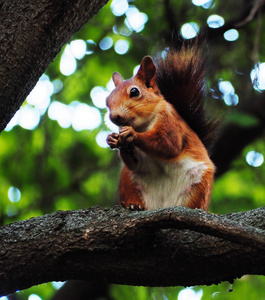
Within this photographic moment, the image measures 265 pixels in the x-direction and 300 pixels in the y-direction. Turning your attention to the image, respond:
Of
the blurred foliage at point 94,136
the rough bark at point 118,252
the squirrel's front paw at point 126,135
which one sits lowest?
the rough bark at point 118,252

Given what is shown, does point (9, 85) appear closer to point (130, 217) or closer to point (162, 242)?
point (130, 217)

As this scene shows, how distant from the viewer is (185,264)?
2.64 metres

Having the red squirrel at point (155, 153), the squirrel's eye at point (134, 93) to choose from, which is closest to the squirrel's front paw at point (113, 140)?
the red squirrel at point (155, 153)

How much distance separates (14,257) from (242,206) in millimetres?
4000

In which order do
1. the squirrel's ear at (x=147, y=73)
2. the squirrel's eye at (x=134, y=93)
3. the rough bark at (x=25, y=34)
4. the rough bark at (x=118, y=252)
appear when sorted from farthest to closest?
the squirrel's ear at (x=147, y=73), the squirrel's eye at (x=134, y=93), the rough bark at (x=25, y=34), the rough bark at (x=118, y=252)

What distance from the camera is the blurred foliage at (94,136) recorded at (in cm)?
630

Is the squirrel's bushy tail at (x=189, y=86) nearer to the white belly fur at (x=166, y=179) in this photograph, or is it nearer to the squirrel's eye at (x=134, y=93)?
the squirrel's eye at (x=134, y=93)

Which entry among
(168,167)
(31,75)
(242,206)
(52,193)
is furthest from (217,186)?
(31,75)

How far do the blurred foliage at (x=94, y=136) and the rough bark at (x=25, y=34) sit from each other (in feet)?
10.0

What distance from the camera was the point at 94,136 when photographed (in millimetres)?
7293

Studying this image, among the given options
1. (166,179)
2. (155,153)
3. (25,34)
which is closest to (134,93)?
(155,153)

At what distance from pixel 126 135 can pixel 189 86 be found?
38.3 inches

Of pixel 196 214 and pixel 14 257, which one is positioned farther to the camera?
pixel 14 257

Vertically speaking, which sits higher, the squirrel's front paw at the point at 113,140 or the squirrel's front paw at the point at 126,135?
the squirrel's front paw at the point at 126,135
